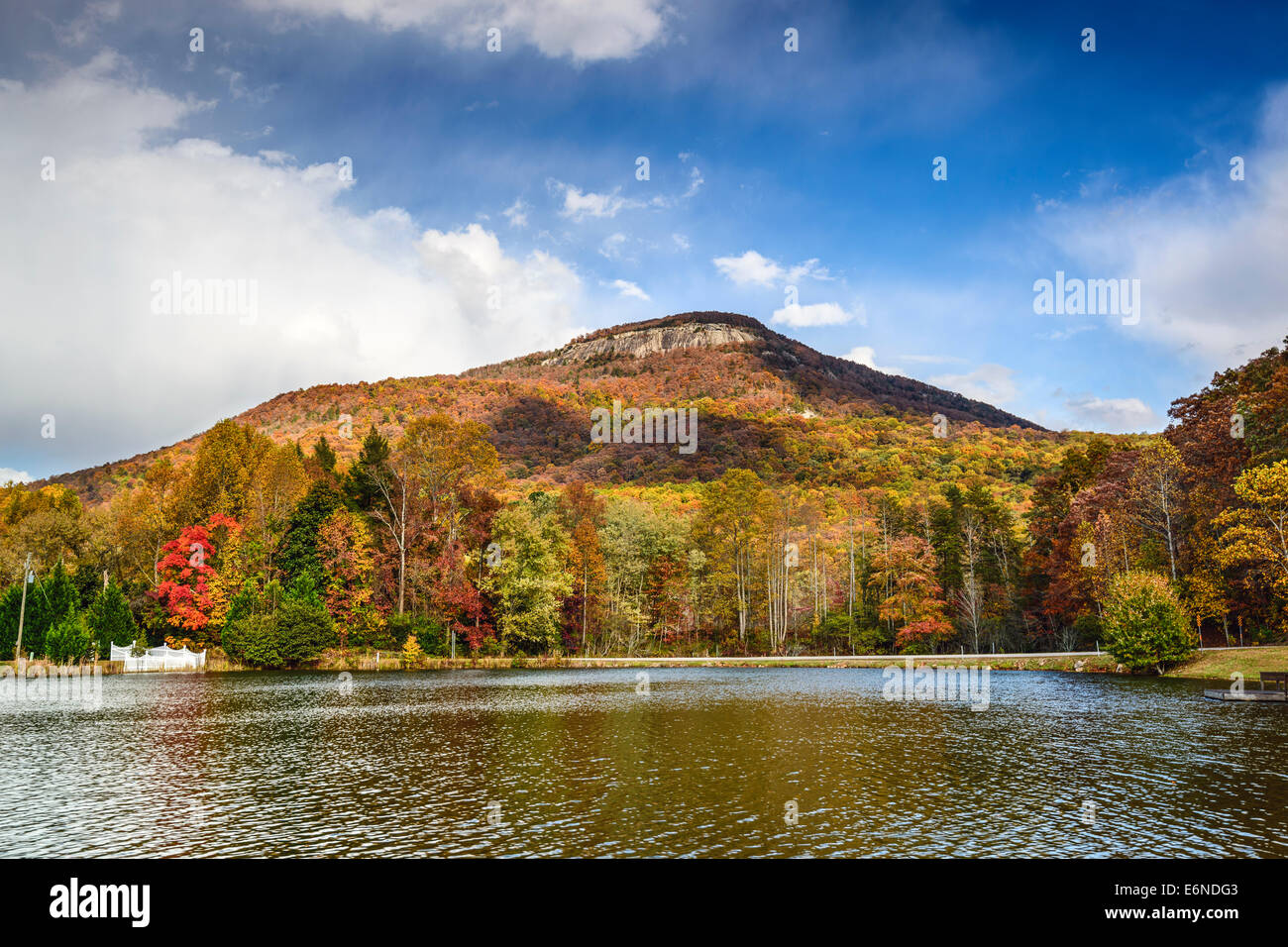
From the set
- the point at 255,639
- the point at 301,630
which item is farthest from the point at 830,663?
the point at 255,639

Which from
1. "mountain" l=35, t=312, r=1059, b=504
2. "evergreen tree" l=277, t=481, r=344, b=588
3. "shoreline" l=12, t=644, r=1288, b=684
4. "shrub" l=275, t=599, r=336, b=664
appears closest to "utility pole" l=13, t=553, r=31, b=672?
"shoreline" l=12, t=644, r=1288, b=684

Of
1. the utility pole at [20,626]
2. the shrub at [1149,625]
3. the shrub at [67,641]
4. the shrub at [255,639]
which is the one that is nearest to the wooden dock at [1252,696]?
the shrub at [1149,625]

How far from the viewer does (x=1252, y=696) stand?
32094 mm

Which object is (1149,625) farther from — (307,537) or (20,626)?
(20,626)

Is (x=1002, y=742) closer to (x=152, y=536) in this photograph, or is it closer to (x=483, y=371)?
(x=152, y=536)

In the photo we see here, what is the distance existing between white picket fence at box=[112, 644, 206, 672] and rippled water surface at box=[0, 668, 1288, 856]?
23088 millimetres

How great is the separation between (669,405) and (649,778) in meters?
140

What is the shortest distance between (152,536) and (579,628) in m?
39.5

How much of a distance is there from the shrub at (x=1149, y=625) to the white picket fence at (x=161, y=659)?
63271mm

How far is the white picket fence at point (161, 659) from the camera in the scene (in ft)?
185

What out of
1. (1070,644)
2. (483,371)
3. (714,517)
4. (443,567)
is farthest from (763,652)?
(483,371)

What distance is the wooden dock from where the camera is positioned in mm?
31828

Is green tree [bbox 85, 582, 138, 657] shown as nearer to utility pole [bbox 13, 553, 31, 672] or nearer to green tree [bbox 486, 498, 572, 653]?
utility pole [bbox 13, 553, 31, 672]

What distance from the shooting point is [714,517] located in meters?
Result: 76.8
